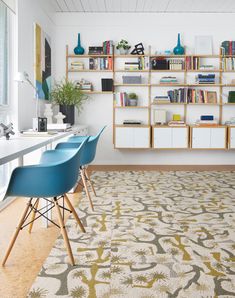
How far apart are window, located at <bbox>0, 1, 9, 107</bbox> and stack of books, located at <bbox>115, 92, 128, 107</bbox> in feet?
8.44

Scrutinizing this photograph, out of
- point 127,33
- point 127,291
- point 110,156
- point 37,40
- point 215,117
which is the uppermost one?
point 127,33

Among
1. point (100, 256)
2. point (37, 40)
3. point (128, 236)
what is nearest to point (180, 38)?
point (37, 40)

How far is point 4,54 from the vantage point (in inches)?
164

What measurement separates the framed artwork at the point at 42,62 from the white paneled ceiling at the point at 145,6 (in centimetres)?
73

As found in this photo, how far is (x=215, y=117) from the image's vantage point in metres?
6.64

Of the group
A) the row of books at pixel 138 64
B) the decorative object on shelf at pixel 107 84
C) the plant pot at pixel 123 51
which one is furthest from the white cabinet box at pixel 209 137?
the plant pot at pixel 123 51

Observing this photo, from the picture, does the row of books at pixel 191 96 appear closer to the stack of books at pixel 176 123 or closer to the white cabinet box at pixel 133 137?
the stack of books at pixel 176 123

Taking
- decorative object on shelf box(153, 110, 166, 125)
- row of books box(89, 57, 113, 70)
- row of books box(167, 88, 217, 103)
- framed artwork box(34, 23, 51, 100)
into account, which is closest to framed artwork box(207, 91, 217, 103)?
row of books box(167, 88, 217, 103)

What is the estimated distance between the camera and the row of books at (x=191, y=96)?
21.1ft

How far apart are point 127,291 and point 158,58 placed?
197 inches

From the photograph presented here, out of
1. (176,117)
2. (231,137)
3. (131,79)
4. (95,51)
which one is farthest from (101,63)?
(231,137)

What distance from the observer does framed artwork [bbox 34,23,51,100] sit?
5117mm

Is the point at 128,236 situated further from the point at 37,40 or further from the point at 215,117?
the point at 215,117

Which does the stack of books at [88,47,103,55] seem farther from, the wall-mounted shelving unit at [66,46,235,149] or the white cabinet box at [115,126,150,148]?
the white cabinet box at [115,126,150,148]
